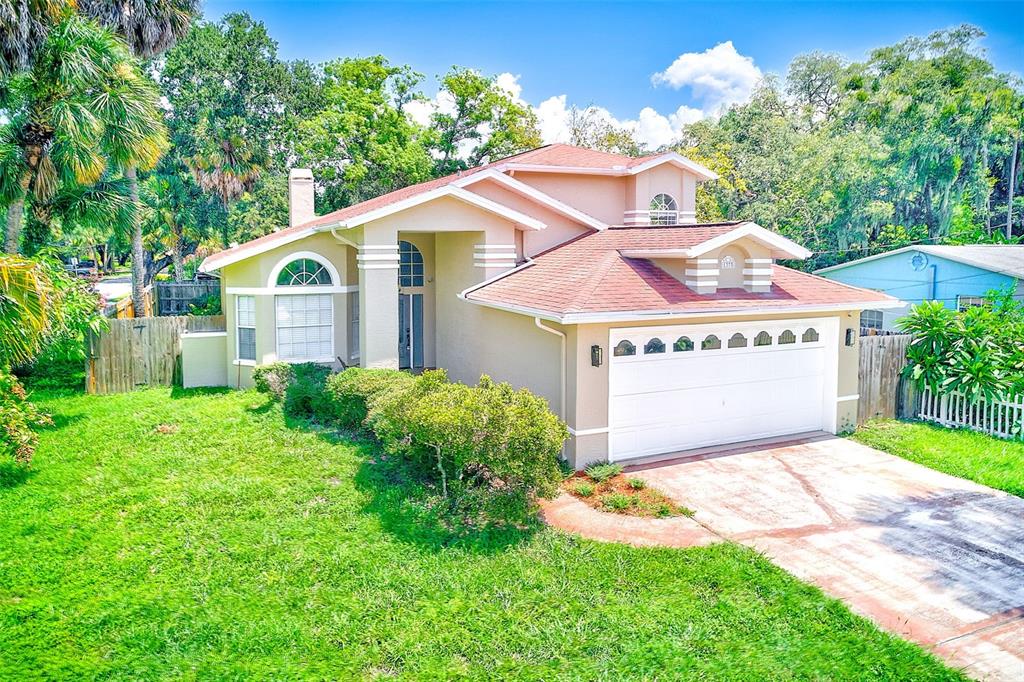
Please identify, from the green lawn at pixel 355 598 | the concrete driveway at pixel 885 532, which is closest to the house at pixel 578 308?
the concrete driveway at pixel 885 532

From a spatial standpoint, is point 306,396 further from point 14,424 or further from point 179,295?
point 179,295

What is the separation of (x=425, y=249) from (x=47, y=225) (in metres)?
8.74

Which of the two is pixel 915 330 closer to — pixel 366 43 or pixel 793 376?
pixel 793 376

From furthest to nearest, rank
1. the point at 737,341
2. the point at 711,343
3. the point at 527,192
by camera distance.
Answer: the point at 527,192
the point at 737,341
the point at 711,343

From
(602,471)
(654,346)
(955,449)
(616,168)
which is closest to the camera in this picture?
(602,471)

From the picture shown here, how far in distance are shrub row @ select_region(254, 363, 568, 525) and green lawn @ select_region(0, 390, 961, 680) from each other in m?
0.67

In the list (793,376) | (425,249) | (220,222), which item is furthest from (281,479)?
(220,222)

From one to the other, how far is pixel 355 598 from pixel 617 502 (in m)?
3.96

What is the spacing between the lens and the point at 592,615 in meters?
6.65

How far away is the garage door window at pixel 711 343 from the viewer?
1187cm

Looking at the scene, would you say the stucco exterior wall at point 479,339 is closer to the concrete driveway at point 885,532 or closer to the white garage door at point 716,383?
the white garage door at point 716,383

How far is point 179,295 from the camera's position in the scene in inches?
969

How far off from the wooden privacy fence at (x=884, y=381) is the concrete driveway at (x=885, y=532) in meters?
2.16

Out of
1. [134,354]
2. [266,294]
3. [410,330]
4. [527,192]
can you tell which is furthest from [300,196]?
[527,192]
